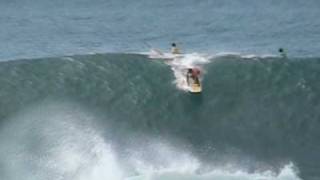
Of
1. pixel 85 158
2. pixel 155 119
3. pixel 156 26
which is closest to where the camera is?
pixel 85 158

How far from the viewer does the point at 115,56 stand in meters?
65.8

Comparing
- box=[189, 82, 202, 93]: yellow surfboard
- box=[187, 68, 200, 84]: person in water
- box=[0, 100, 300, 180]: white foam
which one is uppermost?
box=[187, 68, 200, 84]: person in water

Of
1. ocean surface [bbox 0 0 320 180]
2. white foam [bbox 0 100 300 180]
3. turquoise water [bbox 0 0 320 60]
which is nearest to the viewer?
white foam [bbox 0 100 300 180]

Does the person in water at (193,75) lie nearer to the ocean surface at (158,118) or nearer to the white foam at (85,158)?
the ocean surface at (158,118)

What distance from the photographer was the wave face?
53000mm

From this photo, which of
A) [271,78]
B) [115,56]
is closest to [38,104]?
[115,56]

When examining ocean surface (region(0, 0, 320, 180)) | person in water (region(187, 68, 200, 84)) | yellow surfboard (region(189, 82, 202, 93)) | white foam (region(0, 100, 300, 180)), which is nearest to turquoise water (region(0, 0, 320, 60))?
ocean surface (region(0, 0, 320, 180))

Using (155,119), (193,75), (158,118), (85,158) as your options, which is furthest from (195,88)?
(85,158)

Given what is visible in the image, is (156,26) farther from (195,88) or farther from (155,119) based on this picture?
(155,119)

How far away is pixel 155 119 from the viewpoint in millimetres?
57781

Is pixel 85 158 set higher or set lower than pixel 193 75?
lower

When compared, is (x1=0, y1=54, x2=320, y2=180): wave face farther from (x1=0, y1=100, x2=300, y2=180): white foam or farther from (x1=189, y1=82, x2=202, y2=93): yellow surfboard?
(x1=189, y1=82, x2=202, y2=93): yellow surfboard

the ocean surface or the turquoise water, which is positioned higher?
the turquoise water

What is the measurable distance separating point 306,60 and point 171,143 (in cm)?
1525
